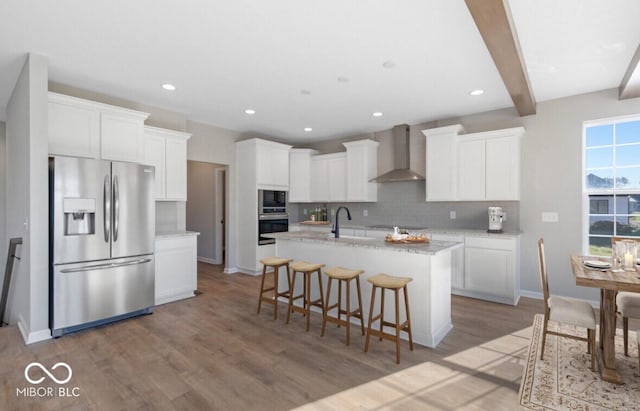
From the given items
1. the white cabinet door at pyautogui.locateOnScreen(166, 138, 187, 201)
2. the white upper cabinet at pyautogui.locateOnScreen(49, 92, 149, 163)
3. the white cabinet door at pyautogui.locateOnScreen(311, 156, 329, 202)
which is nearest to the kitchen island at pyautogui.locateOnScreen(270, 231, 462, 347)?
the white cabinet door at pyautogui.locateOnScreen(166, 138, 187, 201)

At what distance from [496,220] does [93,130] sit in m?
5.27

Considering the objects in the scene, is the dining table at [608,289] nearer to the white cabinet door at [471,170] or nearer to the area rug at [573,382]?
the area rug at [573,382]

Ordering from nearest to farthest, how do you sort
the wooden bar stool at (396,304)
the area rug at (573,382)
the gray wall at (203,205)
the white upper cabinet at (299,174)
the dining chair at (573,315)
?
the area rug at (573,382)
the dining chair at (573,315)
the wooden bar stool at (396,304)
the white upper cabinet at (299,174)
the gray wall at (203,205)

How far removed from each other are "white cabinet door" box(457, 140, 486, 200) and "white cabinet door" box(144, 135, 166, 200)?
4.34 m

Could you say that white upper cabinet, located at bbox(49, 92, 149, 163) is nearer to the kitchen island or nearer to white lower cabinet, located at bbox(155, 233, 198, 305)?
white lower cabinet, located at bbox(155, 233, 198, 305)

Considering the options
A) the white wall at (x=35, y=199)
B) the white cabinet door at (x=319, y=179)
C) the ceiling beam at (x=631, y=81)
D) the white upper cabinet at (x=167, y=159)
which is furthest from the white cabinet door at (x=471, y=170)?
the white wall at (x=35, y=199)

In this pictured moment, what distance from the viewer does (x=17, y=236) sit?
12.2ft

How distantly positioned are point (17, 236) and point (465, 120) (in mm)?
6276

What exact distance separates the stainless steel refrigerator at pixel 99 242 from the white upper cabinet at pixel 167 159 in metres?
0.72

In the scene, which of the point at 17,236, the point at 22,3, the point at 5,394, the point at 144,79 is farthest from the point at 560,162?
the point at 17,236

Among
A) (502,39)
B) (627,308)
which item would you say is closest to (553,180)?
(627,308)

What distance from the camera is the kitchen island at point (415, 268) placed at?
2.83 m

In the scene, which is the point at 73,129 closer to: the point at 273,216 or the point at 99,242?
the point at 99,242

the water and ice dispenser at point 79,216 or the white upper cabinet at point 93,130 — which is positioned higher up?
the white upper cabinet at point 93,130
